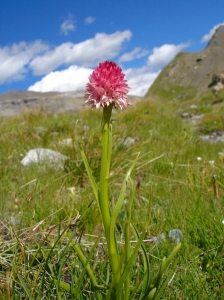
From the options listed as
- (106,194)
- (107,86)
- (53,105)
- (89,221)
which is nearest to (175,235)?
(89,221)

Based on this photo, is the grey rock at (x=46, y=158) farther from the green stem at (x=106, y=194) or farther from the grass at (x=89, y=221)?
the green stem at (x=106, y=194)

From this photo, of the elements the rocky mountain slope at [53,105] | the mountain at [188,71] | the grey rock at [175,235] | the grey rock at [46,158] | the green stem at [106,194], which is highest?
the mountain at [188,71]

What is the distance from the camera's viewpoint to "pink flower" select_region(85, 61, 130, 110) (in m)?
1.11

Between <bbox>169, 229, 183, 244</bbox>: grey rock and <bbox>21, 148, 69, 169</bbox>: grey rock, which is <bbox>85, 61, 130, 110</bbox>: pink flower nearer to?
<bbox>169, 229, 183, 244</bbox>: grey rock

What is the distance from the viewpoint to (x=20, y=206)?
2.32 metres

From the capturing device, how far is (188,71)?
81125 mm

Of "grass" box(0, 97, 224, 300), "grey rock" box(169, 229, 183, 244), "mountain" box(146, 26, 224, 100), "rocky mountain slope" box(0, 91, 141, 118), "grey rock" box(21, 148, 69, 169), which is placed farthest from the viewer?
"mountain" box(146, 26, 224, 100)

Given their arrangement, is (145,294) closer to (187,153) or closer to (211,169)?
(211,169)

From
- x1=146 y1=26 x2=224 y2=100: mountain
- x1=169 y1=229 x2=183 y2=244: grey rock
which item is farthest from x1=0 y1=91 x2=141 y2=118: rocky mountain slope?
x1=146 y1=26 x2=224 y2=100: mountain

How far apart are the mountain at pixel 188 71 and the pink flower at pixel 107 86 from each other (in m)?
69.9

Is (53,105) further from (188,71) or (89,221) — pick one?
(188,71)

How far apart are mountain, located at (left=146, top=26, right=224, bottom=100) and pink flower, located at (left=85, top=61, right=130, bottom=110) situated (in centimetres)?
6989

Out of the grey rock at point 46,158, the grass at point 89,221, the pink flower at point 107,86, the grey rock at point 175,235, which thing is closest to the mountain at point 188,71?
the grey rock at point 46,158

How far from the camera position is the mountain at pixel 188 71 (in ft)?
238
